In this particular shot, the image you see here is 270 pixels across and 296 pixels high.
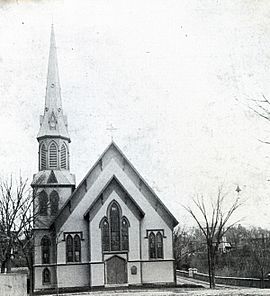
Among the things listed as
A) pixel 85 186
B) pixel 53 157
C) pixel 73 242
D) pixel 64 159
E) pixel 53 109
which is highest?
pixel 53 109

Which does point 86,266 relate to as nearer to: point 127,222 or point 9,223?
point 127,222

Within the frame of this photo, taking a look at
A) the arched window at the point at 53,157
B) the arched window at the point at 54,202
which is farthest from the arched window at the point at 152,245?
the arched window at the point at 53,157

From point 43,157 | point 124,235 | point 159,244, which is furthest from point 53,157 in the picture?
point 159,244

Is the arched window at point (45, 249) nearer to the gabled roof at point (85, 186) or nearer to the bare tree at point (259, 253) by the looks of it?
the gabled roof at point (85, 186)

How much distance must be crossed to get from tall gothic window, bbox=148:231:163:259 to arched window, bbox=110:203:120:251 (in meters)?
1.68

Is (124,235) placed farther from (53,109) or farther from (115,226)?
(53,109)

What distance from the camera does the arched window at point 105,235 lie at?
28375 mm

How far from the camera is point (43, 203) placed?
95.0 ft

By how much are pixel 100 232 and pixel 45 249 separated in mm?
3005

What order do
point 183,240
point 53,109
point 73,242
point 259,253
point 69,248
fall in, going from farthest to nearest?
point 183,240 → point 259,253 → point 73,242 → point 69,248 → point 53,109

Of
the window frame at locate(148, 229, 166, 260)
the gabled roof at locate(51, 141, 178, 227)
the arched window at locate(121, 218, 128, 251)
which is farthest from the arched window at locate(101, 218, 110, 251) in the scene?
the window frame at locate(148, 229, 166, 260)

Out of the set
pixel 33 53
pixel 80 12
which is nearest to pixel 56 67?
pixel 33 53

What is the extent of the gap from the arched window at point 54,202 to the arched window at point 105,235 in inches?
103

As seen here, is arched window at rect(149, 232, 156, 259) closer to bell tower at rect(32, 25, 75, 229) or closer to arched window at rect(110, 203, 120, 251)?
arched window at rect(110, 203, 120, 251)
